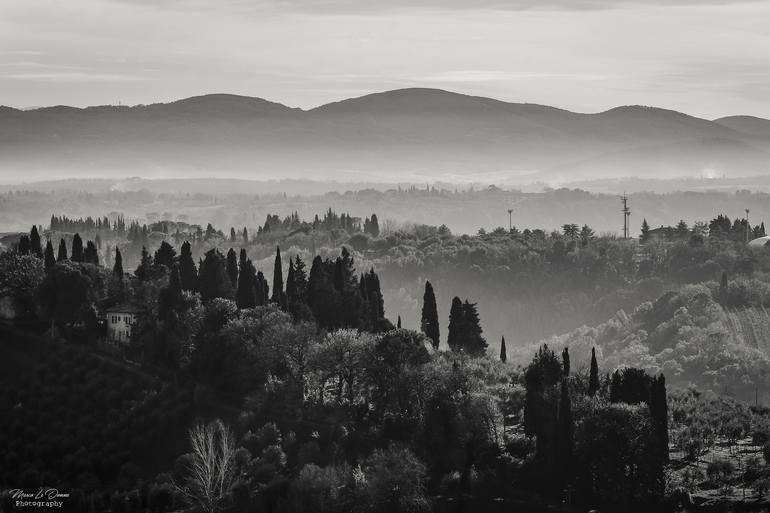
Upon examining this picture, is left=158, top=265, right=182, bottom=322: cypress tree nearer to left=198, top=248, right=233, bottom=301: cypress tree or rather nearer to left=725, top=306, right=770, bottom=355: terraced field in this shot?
left=198, top=248, right=233, bottom=301: cypress tree

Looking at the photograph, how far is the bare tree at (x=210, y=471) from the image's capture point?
79500mm

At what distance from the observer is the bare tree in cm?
7950

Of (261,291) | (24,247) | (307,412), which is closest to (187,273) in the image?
(261,291)

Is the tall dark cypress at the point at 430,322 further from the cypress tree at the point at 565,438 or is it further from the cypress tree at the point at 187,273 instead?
the cypress tree at the point at 565,438

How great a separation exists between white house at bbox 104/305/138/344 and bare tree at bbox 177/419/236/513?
76.8 feet

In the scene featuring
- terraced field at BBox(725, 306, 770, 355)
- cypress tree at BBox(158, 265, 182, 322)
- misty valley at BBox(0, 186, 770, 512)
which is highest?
cypress tree at BBox(158, 265, 182, 322)

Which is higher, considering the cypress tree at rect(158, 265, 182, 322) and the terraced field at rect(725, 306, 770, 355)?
the cypress tree at rect(158, 265, 182, 322)

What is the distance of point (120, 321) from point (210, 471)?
31699 mm

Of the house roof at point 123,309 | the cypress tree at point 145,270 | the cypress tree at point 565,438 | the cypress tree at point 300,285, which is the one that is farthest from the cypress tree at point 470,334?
the cypress tree at point 145,270

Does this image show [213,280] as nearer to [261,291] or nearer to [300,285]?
[261,291]

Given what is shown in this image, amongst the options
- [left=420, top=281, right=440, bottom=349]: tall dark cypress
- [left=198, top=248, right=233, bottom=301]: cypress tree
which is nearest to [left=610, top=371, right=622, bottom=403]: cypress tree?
[left=420, top=281, right=440, bottom=349]: tall dark cypress

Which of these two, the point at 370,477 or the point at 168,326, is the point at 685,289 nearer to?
the point at 168,326

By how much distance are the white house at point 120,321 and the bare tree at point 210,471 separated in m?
23.4

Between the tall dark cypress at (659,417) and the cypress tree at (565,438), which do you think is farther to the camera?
the cypress tree at (565,438)
